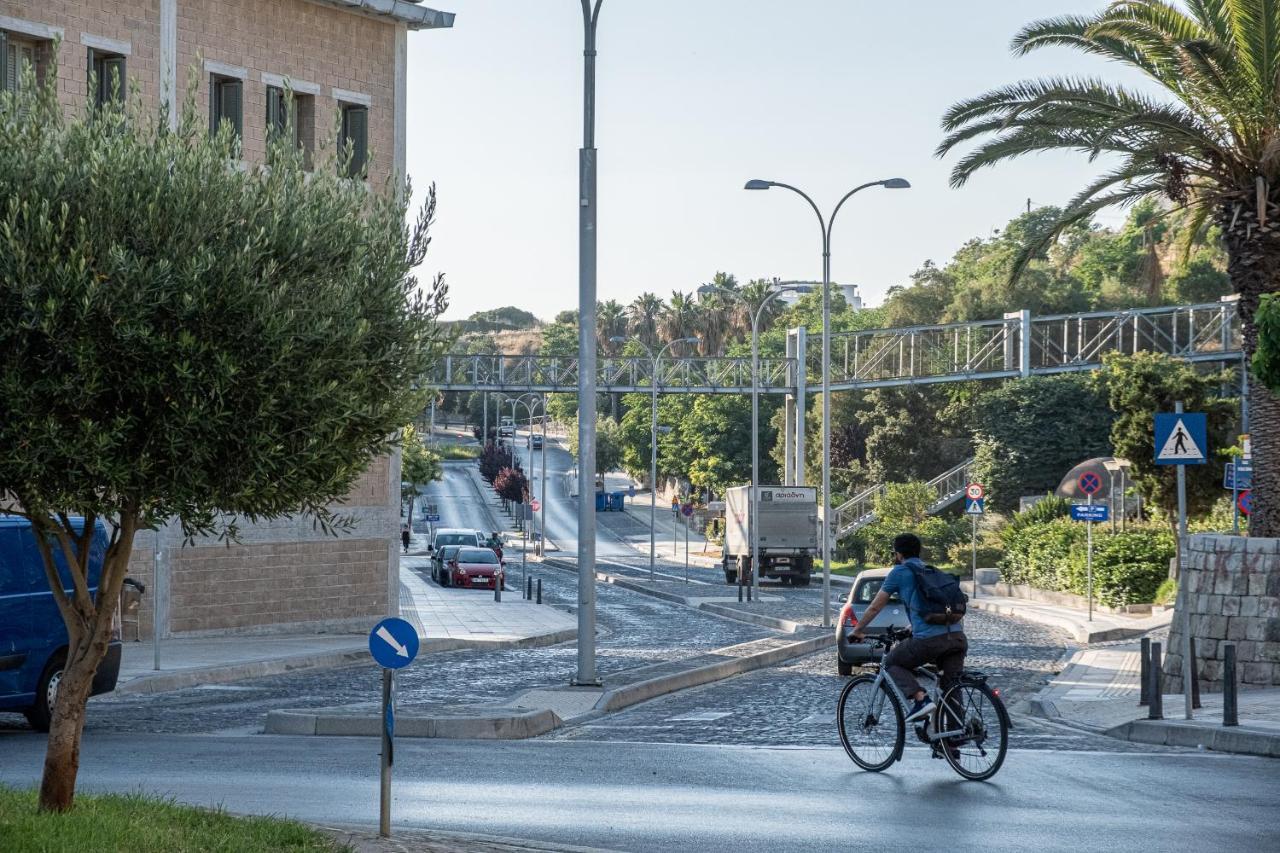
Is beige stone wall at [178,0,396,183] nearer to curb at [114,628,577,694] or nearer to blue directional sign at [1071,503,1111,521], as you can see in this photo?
curb at [114,628,577,694]

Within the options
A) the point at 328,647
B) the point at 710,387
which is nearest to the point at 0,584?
the point at 328,647

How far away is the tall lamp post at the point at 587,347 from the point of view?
64.3 ft

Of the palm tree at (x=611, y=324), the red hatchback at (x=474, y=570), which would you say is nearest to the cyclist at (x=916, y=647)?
the red hatchback at (x=474, y=570)

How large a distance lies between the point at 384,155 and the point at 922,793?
22.6 metres

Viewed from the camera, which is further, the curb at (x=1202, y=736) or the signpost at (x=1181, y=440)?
the signpost at (x=1181, y=440)

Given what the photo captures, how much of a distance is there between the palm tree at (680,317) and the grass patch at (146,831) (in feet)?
409

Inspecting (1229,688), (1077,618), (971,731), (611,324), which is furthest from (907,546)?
(611,324)

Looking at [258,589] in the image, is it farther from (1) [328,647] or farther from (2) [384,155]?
(2) [384,155]

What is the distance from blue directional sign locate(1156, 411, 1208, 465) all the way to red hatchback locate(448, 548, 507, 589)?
38.9 m

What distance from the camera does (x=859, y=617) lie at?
71.2ft

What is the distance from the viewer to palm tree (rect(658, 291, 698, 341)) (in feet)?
442

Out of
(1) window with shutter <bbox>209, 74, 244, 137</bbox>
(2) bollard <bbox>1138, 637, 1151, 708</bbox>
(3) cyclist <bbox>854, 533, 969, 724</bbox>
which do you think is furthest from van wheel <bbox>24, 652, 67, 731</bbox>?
(1) window with shutter <bbox>209, 74, 244, 137</bbox>

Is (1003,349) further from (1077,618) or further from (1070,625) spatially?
(1070,625)

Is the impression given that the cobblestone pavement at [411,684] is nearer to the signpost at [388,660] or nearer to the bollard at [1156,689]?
the bollard at [1156,689]
